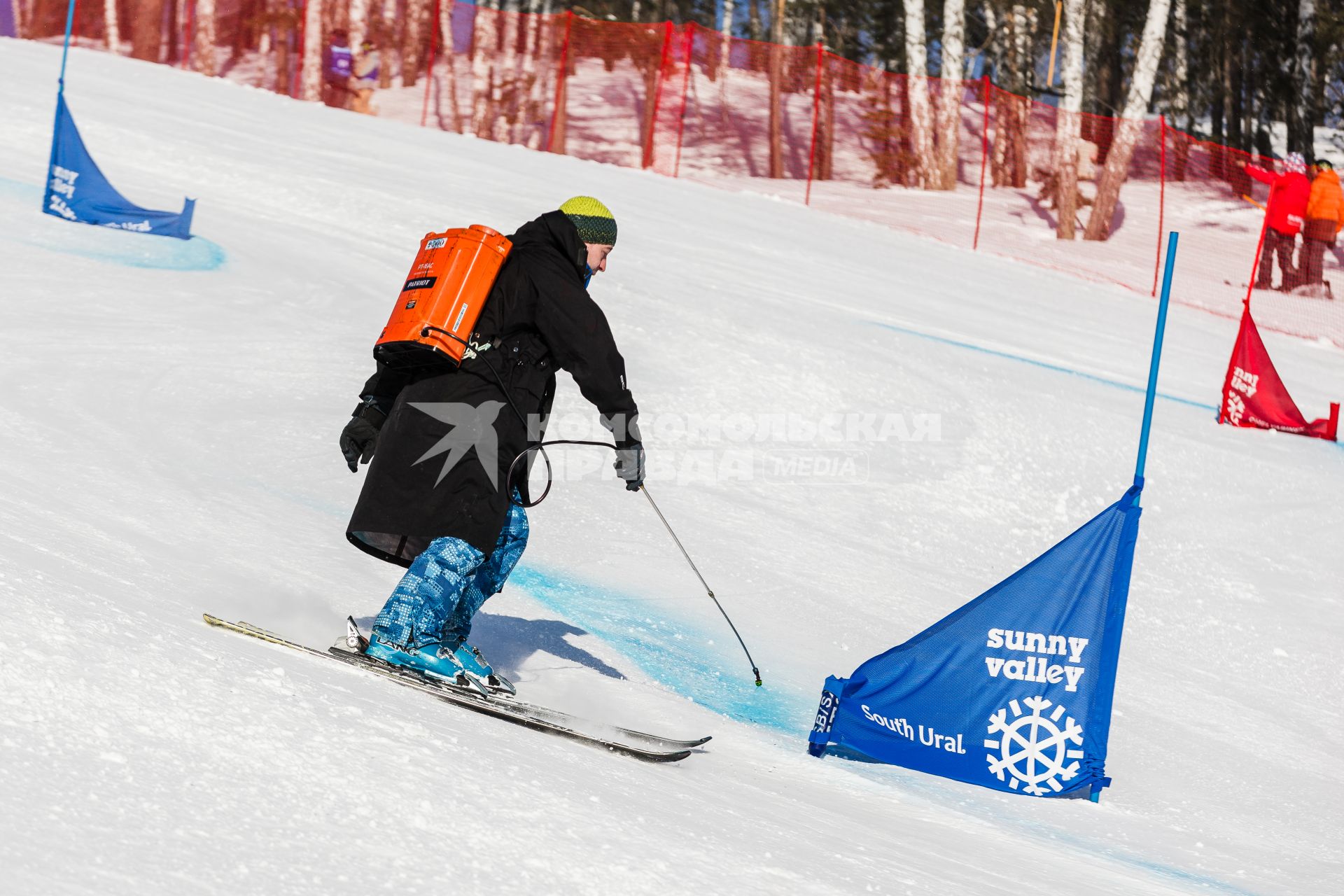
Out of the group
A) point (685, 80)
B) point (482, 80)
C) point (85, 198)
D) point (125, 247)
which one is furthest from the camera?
point (482, 80)

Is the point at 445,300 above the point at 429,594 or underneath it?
above

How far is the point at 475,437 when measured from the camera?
3869 millimetres

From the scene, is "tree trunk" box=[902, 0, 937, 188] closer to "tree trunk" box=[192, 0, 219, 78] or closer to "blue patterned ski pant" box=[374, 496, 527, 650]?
"tree trunk" box=[192, 0, 219, 78]

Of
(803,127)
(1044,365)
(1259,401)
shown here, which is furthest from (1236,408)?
(803,127)

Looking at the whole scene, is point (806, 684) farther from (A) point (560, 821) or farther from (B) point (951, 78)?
(B) point (951, 78)

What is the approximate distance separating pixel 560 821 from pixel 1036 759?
2202mm

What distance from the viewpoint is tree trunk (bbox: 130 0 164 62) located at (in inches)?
853

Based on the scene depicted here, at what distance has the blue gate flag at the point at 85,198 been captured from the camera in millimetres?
10180

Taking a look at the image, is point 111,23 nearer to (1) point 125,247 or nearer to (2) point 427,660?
(1) point 125,247

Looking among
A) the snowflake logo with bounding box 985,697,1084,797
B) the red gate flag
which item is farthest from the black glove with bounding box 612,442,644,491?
the red gate flag

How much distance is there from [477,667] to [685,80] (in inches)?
702

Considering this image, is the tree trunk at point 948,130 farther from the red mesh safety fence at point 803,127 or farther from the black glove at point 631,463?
the black glove at point 631,463

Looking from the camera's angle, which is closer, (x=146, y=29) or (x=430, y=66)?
(x=430, y=66)

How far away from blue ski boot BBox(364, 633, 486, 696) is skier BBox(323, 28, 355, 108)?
61.8ft
